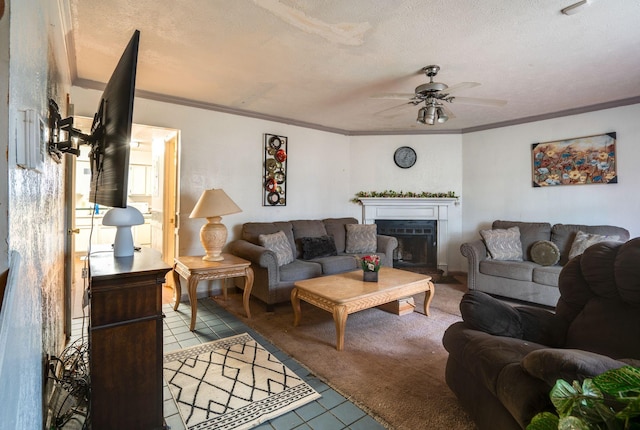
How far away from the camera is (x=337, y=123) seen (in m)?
4.95

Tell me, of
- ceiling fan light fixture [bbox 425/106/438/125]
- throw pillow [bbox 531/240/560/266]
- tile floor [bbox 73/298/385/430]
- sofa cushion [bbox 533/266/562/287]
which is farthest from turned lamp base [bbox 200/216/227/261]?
throw pillow [bbox 531/240/560/266]

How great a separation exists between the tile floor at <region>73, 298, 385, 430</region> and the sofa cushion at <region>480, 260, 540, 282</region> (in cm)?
283

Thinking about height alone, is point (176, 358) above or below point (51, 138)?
below

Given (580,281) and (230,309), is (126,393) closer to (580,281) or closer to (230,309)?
(230,309)

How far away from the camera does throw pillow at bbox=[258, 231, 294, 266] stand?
12.0ft

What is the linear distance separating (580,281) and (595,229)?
107 inches

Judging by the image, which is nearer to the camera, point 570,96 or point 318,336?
point 318,336

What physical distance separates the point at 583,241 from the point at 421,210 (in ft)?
7.17

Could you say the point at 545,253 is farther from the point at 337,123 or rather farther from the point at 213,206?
the point at 213,206

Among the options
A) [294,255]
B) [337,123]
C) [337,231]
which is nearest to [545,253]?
[337,231]

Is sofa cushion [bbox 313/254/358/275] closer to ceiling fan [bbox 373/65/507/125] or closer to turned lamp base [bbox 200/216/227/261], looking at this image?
turned lamp base [bbox 200/216/227/261]

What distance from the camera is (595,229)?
3744 mm

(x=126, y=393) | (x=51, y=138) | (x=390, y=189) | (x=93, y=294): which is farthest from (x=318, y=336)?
(x=390, y=189)

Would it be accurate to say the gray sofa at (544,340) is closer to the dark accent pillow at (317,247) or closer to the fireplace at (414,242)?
the dark accent pillow at (317,247)
